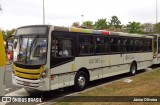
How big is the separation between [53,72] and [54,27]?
1.70m

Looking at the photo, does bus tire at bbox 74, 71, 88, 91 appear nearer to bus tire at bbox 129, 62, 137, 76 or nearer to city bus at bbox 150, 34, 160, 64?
bus tire at bbox 129, 62, 137, 76

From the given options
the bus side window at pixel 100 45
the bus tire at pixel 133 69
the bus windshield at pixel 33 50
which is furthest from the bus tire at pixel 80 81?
the bus tire at pixel 133 69

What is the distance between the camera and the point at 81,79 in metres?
12.5

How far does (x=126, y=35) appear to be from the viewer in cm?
1680

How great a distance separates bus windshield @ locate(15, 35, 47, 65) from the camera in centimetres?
1066

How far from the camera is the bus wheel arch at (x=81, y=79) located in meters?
12.2

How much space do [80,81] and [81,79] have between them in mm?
103

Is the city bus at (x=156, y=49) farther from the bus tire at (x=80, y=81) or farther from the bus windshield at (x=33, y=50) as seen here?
the bus windshield at (x=33, y=50)

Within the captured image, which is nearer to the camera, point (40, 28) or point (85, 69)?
point (40, 28)

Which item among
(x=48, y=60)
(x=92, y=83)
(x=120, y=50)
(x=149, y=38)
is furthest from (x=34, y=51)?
(x=149, y=38)

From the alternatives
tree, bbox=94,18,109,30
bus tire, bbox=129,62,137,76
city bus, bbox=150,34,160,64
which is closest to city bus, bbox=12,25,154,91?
bus tire, bbox=129,62,137,76

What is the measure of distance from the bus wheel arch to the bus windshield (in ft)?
7.01

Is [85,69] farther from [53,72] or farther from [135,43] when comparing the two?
[135,43]

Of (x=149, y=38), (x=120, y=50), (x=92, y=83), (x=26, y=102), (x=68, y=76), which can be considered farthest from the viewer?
(x=149, y=38)
